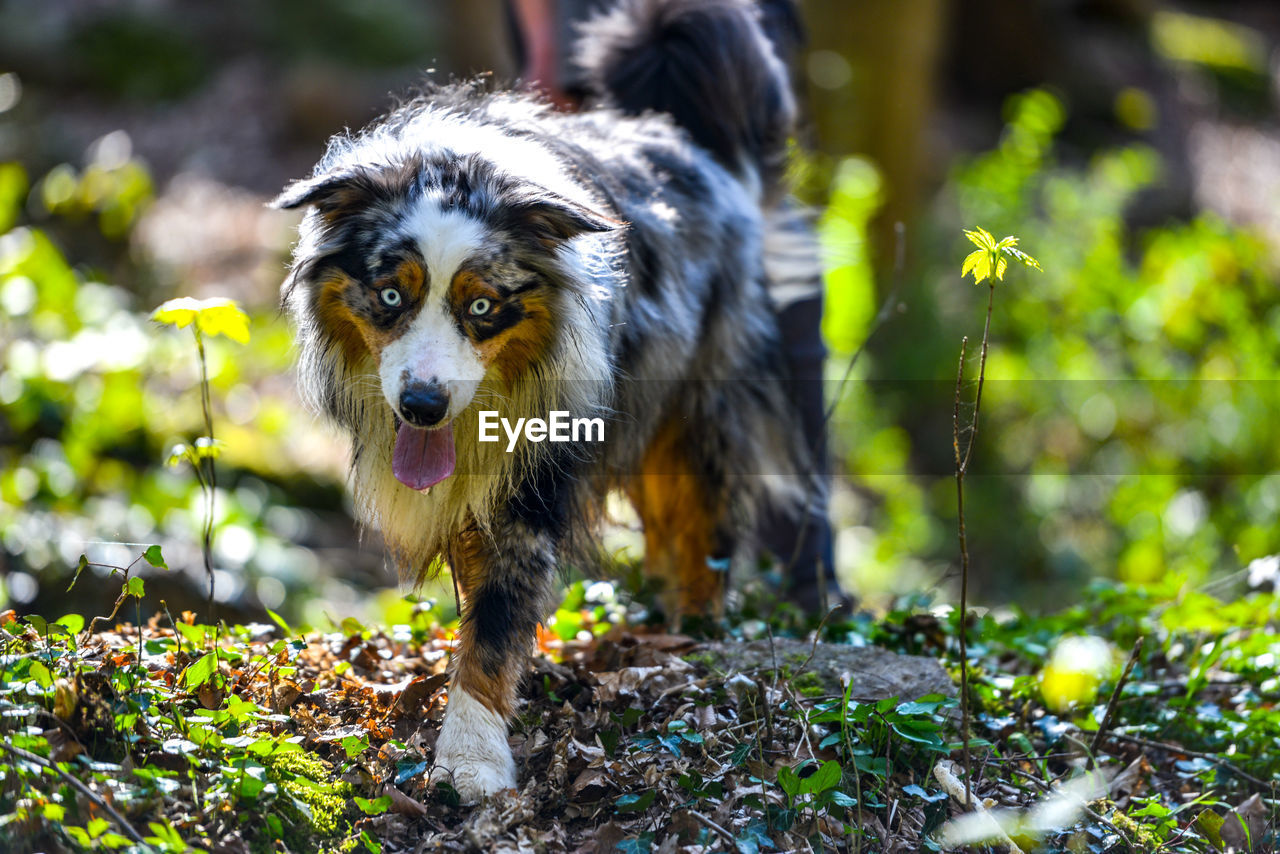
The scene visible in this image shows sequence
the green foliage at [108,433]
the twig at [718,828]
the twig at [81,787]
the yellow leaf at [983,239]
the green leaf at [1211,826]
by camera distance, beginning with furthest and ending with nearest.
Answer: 1. the green foliage at [108,433]
2. the green leaf at [1211,826]
3. the twig at [718,828]
4. the yellow leaf at [983,239]
5. the twig at [81,787]

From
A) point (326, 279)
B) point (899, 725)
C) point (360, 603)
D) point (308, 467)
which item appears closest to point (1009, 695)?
point (899, 725)

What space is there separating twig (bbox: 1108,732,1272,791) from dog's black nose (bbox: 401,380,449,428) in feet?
6.68

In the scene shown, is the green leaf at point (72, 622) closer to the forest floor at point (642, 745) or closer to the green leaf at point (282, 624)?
the forest floor at point (642, 745)

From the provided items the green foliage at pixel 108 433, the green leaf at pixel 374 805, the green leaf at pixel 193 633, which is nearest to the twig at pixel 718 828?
the green leaf at pixel 374 805

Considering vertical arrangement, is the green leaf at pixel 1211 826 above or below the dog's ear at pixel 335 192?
below

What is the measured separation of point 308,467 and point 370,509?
3.91 metres

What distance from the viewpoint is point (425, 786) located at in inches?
106

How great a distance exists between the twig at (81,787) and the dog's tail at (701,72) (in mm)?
2899

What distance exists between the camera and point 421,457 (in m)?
2.98

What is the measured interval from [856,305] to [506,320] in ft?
15.8

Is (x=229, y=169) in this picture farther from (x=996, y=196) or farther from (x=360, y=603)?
(x=996, y=196)

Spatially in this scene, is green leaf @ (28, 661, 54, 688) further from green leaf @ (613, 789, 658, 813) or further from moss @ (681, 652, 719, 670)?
moss @ (681, 652, 719, 670)

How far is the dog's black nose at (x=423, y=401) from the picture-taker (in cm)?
270

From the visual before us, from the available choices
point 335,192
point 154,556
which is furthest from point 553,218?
point 154,556
